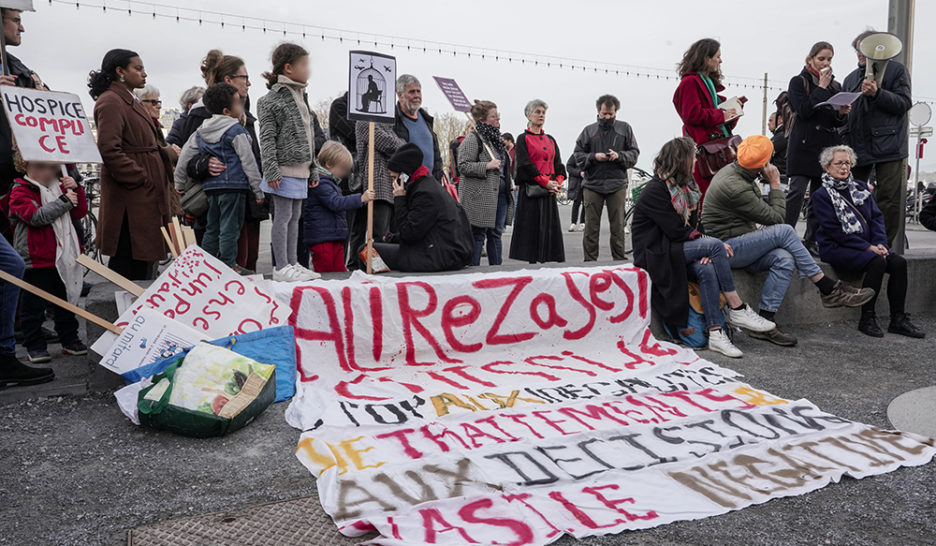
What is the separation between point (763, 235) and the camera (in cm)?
571

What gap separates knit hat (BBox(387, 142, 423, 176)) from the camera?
5.58 metres

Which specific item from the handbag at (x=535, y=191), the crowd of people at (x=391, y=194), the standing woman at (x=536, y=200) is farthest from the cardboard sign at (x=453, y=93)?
the crowd of people at (x=391, y=194)

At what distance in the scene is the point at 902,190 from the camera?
6.70 m

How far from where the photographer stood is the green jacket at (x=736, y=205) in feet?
18.6

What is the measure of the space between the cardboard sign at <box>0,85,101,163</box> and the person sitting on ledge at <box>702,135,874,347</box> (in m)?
4.52

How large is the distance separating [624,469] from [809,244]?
15.4ft

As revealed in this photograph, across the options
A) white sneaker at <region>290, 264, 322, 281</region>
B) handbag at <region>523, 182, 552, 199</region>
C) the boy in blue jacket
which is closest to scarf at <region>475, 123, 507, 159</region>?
handbag at <region>523, 182, 552, 199</region>

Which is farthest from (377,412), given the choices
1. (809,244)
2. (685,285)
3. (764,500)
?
(809,244)

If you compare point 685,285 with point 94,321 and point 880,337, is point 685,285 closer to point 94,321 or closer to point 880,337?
point 880,337

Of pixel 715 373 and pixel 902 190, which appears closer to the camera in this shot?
pixel 715 373

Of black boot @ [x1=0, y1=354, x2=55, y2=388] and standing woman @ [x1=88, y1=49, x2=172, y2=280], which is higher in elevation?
standing woman @ [x1=88, y1=49, x2=172, y2=280]

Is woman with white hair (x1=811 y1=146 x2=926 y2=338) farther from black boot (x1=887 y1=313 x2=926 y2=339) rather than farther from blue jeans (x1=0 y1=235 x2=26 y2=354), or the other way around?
blue jeans (x1=0 y1=235 x2=26 y2=354)

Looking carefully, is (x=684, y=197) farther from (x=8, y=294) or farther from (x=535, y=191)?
(x=8, y=294)

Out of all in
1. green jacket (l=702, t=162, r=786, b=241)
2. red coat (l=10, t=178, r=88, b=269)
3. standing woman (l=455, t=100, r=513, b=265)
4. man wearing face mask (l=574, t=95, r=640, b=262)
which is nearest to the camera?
red coat (l=10, t=178, r=88, b=269)
